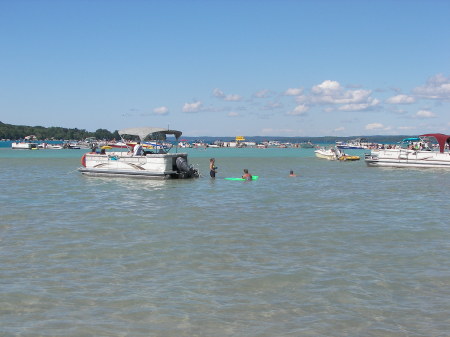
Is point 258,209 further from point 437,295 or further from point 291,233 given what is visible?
point 437,295

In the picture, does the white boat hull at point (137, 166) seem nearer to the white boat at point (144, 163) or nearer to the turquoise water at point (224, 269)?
the white boat at point (144, 163)

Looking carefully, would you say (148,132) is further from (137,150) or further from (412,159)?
(412,159)

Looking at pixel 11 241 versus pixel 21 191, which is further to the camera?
pixel 21 191

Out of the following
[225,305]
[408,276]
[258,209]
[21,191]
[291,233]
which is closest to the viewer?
[225,305]

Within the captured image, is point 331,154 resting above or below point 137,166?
above

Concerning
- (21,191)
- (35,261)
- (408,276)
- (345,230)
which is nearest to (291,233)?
(345,230)

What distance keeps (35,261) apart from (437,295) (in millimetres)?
8278

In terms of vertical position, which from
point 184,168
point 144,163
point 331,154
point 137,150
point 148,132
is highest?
point 148,132

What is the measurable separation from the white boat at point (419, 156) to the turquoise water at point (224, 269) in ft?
87.6

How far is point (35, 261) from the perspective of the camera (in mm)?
11133

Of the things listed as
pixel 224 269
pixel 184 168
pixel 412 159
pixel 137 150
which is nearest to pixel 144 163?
pixel 137 150

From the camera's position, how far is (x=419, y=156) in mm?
46375

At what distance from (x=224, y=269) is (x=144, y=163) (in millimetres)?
22845

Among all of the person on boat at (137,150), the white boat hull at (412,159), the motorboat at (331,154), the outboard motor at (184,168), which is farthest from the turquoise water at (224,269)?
the motorboat at (331,154)
